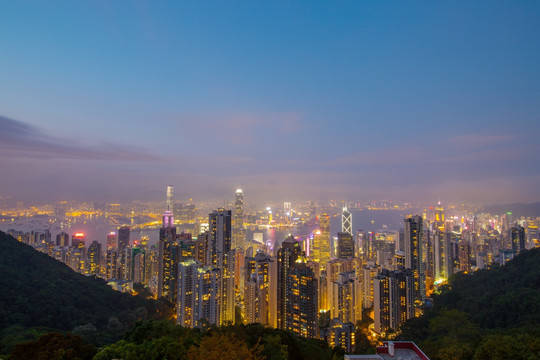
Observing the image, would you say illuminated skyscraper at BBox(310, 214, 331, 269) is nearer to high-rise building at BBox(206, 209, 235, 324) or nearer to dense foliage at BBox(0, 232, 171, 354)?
high-rise building at BBox(206, 209, 235, 324)

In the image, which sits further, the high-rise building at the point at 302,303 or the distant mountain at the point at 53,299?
the high-rise building at the point at 302,303

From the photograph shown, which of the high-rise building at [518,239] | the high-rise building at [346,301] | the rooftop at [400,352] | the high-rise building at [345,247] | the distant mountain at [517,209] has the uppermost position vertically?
the distant mountain at [517,209]

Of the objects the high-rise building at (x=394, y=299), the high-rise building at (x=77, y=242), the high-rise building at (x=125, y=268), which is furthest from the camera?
the high-rise building at (x=77, y=242)

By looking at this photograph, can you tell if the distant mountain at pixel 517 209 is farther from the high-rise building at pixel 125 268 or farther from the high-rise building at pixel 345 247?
the high-rise building at pixel 125 268

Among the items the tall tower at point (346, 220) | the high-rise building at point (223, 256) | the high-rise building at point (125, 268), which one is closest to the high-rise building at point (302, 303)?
the high-rise building at point (223, 256)

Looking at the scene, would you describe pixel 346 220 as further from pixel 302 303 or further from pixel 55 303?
pixel 55 303

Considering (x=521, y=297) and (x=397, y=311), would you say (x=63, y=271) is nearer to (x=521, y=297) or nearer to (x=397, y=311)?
(x=397, y=311)

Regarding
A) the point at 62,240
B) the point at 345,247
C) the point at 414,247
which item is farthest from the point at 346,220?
the point at 62,240
